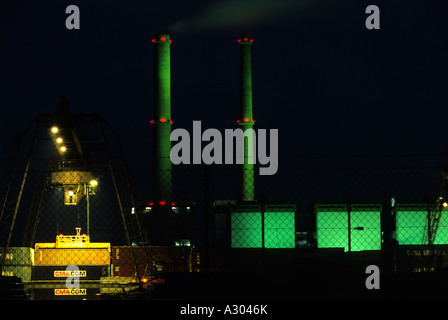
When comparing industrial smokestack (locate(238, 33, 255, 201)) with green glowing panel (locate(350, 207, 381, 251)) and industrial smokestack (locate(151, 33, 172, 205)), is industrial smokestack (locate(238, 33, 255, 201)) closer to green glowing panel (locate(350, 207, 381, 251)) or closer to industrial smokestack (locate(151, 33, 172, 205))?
industrial smokestack (locate(151, 33, 172, 205))

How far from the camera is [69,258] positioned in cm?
2539

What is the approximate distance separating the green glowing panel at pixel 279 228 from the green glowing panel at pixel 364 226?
8.67 ft

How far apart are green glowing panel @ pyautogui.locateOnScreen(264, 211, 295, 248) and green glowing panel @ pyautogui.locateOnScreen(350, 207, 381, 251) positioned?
8.67 feet

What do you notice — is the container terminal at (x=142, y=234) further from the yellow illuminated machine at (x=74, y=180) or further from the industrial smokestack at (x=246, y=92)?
the industrial smokestack at (x=246, y=92)

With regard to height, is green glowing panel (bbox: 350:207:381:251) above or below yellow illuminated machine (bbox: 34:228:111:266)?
above

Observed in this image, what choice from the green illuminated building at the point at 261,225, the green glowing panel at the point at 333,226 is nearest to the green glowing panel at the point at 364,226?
the green glowing panel at the point at 333,226

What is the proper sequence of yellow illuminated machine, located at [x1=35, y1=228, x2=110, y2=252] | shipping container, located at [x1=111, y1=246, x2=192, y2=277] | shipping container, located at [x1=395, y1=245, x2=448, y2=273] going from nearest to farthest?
shipping container, located at [x1=111, y1=246, x2=192, y2=277] → yellow illuminated machine, located at [x1=35, y1=228, x2=110, y2=252] → shipping container, located at [x1=395, y1=245, x2=448, y2=273]

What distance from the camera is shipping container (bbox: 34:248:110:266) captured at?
24969 mm

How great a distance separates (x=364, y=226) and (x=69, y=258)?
12.8 meters

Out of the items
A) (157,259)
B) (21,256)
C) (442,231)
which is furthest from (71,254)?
(442,231)

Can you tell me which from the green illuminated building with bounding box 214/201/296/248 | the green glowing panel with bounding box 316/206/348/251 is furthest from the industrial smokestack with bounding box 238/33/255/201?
the green glowing panel with bounding box 316/206/348/251
